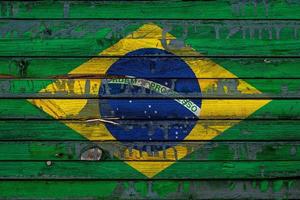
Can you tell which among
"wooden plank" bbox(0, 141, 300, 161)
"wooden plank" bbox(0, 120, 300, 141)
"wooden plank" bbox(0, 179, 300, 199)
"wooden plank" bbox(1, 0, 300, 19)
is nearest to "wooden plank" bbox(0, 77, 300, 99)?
"wooden plank" bbox(0, 120, 300, 141)

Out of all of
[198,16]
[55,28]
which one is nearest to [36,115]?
[55,28]

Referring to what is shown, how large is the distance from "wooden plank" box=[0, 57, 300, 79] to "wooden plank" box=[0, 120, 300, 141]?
0.28 metres

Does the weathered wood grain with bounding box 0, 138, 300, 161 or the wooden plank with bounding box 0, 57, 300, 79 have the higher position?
the wooden plank with bounding box 0, 57, 300, 79

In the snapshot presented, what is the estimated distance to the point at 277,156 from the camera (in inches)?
113

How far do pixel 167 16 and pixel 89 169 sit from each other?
1.05 metres

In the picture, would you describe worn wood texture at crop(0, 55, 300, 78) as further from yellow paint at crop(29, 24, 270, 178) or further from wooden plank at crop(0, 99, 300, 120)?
wooden plank at crop(0, 99, 300, 120)

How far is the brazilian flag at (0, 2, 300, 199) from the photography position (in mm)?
2826

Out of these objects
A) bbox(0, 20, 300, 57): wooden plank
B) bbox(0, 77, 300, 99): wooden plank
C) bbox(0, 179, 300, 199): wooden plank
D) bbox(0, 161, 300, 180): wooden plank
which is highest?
bbox(0, 20, 300, 57): wooden plank

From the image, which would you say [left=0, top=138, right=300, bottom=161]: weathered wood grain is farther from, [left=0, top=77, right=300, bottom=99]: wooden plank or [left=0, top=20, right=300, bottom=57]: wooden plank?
[left=0, top=20, right=300, bottom=57]: wooden plank

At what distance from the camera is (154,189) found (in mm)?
2869

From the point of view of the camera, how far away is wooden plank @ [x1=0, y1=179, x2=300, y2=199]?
9.35ft

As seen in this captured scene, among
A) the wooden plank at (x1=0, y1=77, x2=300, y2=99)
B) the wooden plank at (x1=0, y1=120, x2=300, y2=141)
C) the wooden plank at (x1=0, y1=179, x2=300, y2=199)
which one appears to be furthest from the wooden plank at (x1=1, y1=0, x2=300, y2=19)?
the wooden plank at (x1=0, y1=179, x2=300, y2=199)

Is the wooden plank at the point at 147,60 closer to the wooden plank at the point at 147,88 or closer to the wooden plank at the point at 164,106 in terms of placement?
the wooden plank at the point at 147,88

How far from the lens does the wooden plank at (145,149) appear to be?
2.84 m
